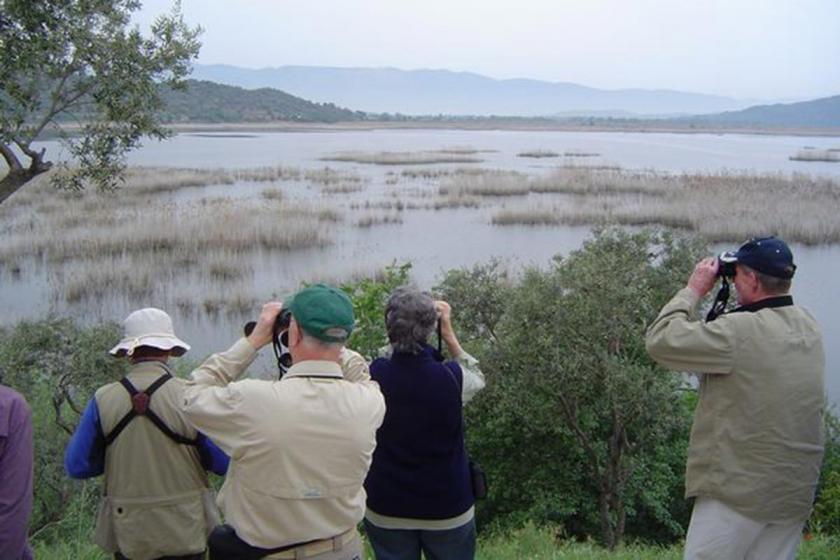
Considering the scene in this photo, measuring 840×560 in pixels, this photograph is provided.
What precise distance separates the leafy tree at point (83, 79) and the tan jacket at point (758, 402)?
671 cm

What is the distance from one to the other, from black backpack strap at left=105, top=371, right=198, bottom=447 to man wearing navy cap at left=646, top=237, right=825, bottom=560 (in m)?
2.01

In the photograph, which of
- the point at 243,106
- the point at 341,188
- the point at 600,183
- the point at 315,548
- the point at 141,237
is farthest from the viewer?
the point at 243,106

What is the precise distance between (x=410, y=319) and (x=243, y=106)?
12642 centimetres

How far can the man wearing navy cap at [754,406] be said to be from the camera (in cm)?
321

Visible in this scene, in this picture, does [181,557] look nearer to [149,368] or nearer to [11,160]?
[149,368]

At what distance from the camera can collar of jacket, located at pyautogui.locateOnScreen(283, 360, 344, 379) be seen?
271cm

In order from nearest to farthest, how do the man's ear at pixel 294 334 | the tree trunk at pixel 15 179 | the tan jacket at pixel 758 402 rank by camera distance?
the man's ear at pixel 294 334
the tan jacket at pixel 758 402
the tree trunk at pixel 15 179

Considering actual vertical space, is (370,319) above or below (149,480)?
below

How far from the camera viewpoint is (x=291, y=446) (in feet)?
8.63

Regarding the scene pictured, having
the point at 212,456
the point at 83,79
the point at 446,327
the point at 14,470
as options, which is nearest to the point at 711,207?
the point at 83,79

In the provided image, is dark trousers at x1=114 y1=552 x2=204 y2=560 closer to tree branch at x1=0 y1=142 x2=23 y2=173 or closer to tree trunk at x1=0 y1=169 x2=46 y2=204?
tree trunk at x1=0 y1=169 x2=46 y2=204

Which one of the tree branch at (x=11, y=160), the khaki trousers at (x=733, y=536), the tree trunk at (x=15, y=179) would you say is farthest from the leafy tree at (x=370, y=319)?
the khaki trousers at (x=733, y=536)

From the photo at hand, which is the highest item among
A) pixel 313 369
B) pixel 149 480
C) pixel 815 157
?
pixel 313 369

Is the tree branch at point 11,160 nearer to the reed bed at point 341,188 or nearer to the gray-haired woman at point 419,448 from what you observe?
the gray-haired woman at point 419,448
